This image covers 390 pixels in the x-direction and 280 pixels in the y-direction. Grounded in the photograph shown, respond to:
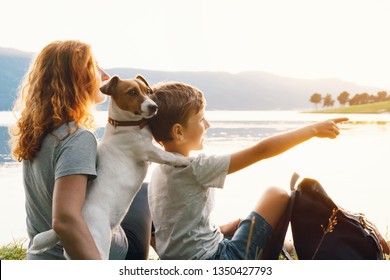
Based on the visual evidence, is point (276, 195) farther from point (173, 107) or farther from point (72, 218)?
point (72, 218)

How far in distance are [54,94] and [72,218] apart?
0.51m

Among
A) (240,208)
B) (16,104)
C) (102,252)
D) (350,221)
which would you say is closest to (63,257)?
(102,252)

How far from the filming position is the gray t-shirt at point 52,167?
1.77 meters

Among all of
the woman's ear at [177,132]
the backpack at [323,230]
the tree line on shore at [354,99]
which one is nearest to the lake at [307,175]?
the backpack at [323,230]

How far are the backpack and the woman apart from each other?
90 centimetres

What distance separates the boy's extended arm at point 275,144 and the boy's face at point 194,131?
0.25 meters

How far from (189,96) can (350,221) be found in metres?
0.89

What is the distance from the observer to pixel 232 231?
2.62m

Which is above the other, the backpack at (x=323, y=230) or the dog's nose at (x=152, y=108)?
the dog's nose at (x=152, y=108)

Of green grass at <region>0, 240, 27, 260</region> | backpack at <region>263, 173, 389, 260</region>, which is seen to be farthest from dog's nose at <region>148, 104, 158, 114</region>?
green grass at <region>0, 240, 27, 260</region>

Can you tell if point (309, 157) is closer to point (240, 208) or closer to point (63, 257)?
point (240, 208)

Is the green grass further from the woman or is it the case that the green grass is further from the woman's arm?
the woman's arm

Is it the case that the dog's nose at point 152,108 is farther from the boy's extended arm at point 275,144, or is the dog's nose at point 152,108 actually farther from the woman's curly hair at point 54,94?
the boy's extended arm at point 275,144

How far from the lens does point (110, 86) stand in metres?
2.10
